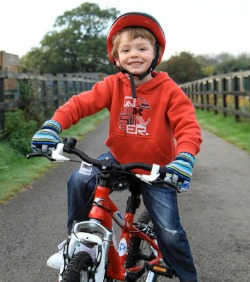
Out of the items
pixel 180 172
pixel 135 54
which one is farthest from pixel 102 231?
pixel 135 54

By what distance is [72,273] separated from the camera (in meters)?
2.27

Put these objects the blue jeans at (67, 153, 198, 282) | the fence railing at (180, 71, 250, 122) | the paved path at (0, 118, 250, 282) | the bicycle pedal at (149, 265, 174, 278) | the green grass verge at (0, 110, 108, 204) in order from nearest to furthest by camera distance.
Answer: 1. the blue jeans at (67, 153, 198, 282)
2. the bicycle pedal at (149, 265, 174, 278)
3. the paved path at (0, 118, 250, 282)
4. the green grass verge at (0, 110, 108, 204)
5. the fence railing at (180, 71, 250, 122)

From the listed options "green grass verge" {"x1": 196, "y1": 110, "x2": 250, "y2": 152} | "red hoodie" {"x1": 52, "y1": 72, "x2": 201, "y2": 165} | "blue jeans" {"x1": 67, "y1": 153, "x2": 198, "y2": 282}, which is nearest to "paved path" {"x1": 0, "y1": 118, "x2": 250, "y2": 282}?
"blue jeans" {"x1": 67, "y1": 153, "x2": 198, "y2": 282}

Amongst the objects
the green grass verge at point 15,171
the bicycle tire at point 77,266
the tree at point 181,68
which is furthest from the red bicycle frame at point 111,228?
the tree at point 181,68

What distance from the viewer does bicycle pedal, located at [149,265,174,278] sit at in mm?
3054

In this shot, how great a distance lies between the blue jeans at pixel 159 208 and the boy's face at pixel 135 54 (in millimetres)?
669

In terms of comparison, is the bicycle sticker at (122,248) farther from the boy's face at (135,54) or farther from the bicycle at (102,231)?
the boy's face at (135,54)

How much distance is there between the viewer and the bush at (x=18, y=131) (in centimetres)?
833

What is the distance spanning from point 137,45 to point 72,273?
1.37 m

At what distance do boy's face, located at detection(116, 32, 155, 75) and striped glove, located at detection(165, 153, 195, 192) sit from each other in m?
0.70

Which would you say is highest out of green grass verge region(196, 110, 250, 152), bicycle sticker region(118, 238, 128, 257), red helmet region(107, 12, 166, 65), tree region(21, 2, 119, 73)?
tree region(21, 2, 119, 73)

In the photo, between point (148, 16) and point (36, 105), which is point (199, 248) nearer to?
point (148, 16)

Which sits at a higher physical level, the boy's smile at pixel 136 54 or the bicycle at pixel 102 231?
the boy's smile at pixel 136 54

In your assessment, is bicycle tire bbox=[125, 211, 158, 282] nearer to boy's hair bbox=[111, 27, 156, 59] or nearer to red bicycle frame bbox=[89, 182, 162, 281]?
red bicycle frame bbox=[89, 182, 162, 281]
